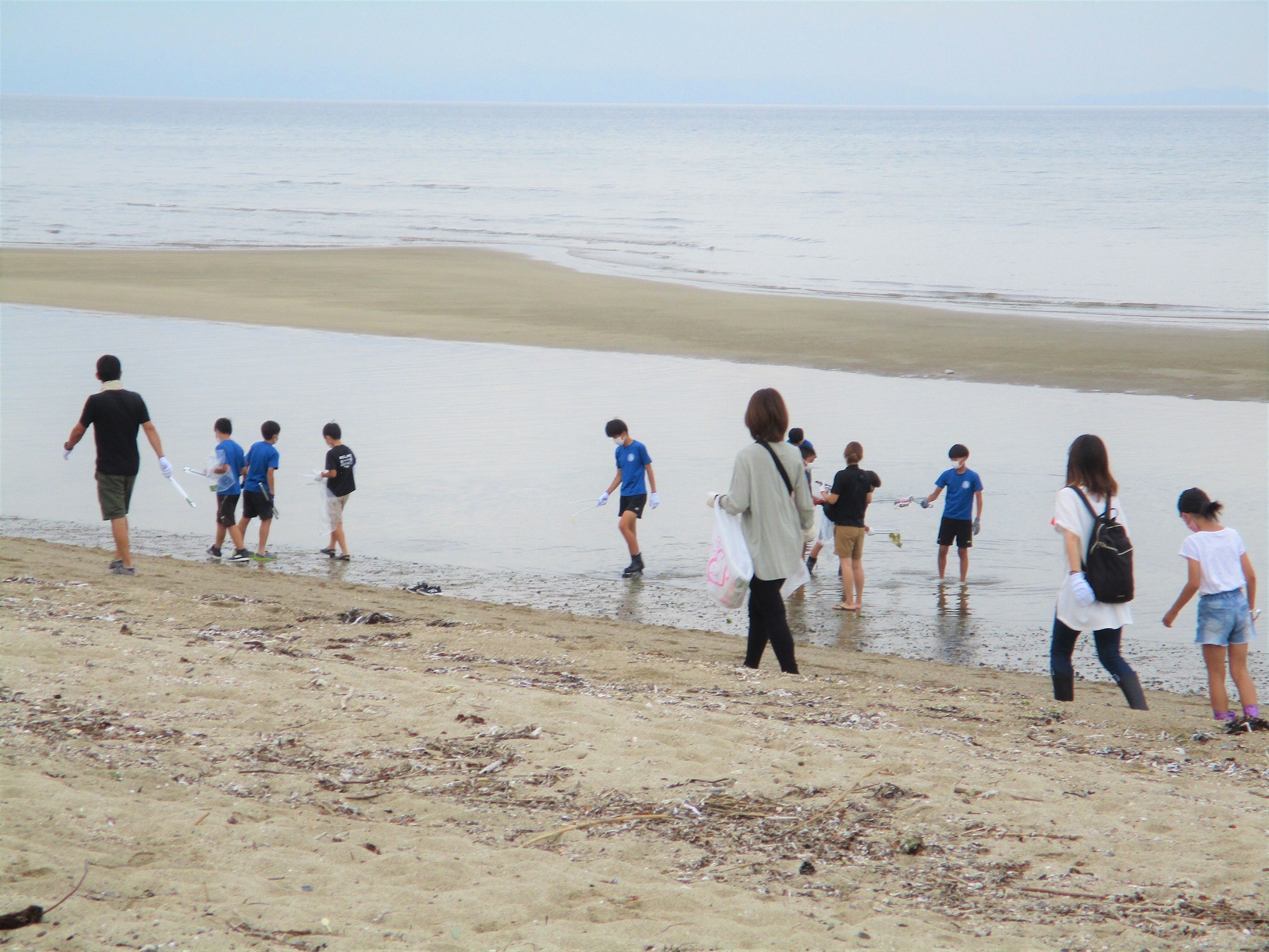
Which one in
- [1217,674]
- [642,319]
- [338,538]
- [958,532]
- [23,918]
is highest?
[642,319]

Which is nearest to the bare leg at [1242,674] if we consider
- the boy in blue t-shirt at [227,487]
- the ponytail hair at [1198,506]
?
the ponytail hair at [1198,506]

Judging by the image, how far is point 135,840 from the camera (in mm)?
3957

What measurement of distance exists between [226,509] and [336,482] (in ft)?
3.47

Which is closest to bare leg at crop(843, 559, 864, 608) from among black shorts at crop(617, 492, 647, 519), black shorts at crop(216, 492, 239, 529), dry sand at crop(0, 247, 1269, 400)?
black shorts at crop(617, 492, 647, 519)

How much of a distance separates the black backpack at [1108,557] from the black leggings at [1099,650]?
10.7 inches

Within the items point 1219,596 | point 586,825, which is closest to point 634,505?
point 1219,596

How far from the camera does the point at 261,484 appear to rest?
1024 cm

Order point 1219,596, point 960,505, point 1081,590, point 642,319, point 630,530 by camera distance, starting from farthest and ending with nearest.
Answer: point 642,319 → point 630,530 → point 960,505 → point 1219,596 → point 1081,590

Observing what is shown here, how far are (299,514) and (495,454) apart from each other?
2735 millimetres

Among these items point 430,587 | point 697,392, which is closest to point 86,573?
point 430,587

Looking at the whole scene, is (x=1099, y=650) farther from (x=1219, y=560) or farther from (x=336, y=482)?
(x=336, y=482)

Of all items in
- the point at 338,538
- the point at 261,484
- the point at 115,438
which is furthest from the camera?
the point at 338,538

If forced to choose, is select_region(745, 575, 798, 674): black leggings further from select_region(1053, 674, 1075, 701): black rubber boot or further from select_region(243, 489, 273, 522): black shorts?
select_region(243, 489, 273, 522): black shorts

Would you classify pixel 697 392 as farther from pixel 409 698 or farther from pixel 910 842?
pixel 910 842
